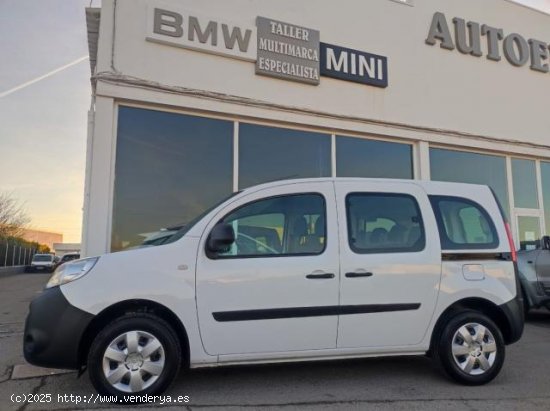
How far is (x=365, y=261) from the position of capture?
4.39 metres

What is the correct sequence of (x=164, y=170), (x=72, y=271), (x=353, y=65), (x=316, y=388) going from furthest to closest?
1. (x=353, y=65)
2. (x=164, y=170)
3. (x=316, y=388)
4. (x=72, y=271)

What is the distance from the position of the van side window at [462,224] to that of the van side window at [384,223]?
23 centimetres

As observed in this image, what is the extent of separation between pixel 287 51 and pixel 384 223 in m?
5.36

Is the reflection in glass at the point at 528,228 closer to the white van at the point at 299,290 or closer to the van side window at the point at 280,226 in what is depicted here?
the white van at the point at 299,290

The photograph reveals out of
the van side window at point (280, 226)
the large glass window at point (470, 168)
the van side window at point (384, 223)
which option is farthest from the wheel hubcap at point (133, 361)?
the large glass window at point (470, 168)

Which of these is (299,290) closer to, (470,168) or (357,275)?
(357,275)

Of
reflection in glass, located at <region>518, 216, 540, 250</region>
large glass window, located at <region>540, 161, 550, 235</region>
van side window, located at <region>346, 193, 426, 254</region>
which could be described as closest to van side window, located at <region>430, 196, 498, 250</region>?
van side window, located at <region>346, 193, 426, 254</region>

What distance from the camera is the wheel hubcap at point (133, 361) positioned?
3777 mm

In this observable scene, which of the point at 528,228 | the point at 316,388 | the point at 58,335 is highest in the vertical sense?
the point at 528,228

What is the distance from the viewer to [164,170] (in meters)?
8.12

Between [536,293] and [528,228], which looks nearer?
[536,293]

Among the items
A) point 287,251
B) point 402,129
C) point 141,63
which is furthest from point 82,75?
point 287,251

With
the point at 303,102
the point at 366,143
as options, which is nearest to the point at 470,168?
the point at 366,143

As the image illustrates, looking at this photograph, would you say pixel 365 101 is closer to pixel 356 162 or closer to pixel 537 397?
pixel 356 162
